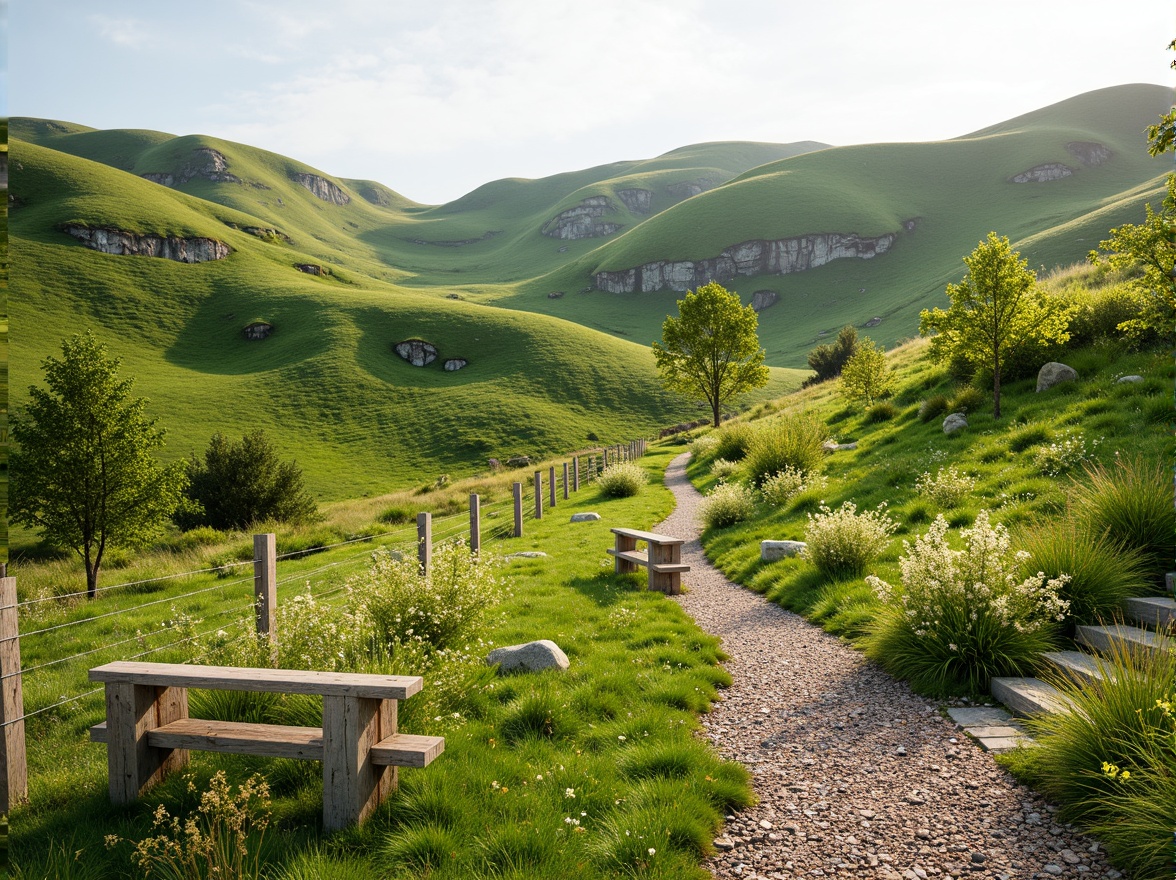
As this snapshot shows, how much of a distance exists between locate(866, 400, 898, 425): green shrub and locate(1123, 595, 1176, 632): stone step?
15.5 m

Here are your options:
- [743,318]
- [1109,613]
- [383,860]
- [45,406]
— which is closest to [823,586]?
[1109,613]

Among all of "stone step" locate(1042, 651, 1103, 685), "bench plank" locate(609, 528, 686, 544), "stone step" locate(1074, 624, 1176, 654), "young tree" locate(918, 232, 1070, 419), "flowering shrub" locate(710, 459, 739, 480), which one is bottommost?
"flowering shrub" locate(710, 459, 739, 480)

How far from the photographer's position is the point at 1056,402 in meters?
14.4

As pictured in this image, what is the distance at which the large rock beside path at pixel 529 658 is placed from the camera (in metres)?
7.41

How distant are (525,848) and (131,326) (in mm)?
109774

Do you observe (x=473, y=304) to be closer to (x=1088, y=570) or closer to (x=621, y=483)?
(x=621, y=483)

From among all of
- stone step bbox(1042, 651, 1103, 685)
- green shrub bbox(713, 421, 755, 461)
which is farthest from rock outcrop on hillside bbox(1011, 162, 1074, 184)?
stone step bbox(1042, 651, 1103, 685)

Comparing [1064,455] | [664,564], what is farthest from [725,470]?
[1064,455]

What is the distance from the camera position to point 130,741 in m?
4.78

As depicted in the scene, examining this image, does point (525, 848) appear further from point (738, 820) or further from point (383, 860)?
point (738, 820)

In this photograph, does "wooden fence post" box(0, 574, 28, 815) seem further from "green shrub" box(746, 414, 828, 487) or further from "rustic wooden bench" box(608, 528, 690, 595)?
"green shrub" box(746, 414, 828, 487)

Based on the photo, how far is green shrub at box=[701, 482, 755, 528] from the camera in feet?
54.3

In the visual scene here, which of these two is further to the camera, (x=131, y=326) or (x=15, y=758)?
(x=131, y=326)

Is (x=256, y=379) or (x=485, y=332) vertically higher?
(x=485, y=332)
